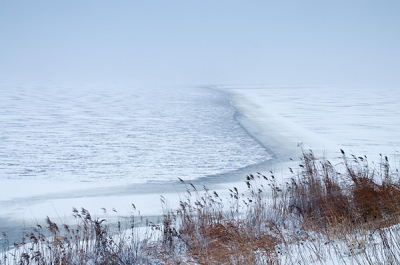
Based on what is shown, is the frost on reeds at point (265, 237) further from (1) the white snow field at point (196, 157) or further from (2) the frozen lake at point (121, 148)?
(2) the frozen lake at point (121, 148)

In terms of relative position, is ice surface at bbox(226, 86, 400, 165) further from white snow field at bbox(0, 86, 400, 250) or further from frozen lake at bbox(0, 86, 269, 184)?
frozen lake at bbox(0, 86, 269, 184)

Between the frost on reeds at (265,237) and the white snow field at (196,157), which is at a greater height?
the frost on reeds at (265,237)

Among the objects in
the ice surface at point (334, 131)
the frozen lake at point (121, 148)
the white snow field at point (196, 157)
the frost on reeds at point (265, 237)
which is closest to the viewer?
the frost on reeds at point (265, 237)

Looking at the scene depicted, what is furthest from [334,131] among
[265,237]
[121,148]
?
[265,237]

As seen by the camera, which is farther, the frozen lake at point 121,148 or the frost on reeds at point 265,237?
the frozen lake at point 121,148

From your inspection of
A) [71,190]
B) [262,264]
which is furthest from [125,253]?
[71,190]

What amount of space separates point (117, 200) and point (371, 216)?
4.11 m

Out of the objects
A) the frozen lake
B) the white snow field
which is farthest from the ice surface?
the frozen lake

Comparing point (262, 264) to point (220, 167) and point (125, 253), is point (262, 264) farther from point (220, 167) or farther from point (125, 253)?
point (220, 167)

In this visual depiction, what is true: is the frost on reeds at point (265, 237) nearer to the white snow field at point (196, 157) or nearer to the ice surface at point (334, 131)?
the white snow field at point (196, 157)

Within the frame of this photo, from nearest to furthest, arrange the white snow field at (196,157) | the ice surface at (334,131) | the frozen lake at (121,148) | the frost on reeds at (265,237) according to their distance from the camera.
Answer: the frost on reeds at (265,237)
the white snow field at (196,157)
the frozen lake at (121,148)
the ice surface at (334,131)

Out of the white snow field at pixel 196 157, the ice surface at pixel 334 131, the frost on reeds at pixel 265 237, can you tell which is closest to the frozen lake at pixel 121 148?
the white snow field at pixel 196 157

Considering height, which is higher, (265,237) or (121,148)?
(265,237)

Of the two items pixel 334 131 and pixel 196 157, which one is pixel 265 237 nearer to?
pixel 196 157
